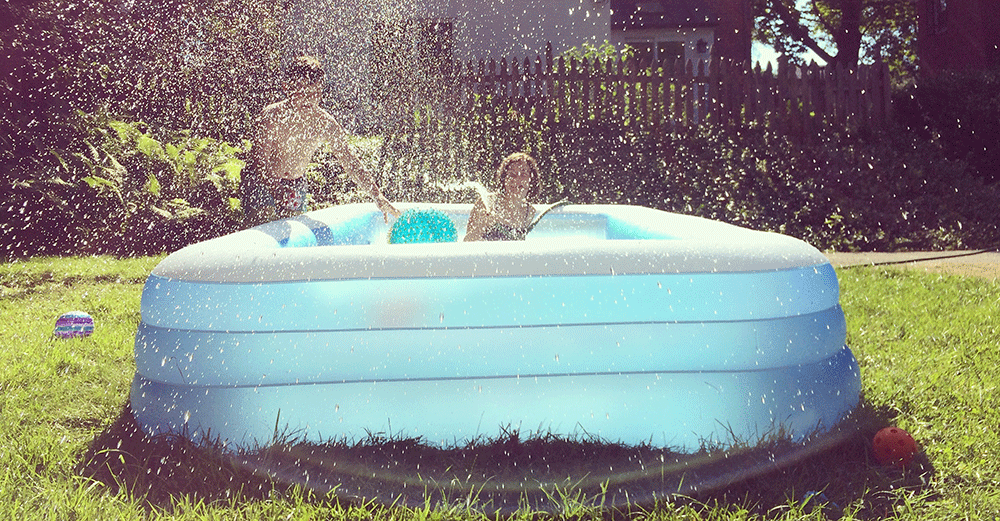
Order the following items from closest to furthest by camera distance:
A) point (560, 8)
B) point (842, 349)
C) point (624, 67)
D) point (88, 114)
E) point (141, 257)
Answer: point (842, 349)
point (141, 257)
point (88, 114)
point (624, 67)
point (560, 8)

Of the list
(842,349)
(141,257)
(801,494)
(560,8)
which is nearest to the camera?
(801,494)

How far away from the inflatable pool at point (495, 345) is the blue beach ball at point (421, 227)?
2.47 m

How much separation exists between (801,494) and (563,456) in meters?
0.76

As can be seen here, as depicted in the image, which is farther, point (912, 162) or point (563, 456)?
point (912, 162)

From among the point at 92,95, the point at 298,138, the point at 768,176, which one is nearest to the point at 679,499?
the point at 298,138

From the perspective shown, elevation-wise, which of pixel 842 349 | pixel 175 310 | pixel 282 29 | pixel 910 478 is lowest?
pixel 910 478

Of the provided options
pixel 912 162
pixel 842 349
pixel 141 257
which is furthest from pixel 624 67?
pixel 842 349

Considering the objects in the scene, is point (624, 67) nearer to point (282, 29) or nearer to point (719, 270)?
point (282, 29)

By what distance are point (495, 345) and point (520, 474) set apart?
1.42 ft

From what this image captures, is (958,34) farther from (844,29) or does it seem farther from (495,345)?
(495,345)

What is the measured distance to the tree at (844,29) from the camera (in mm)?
22875

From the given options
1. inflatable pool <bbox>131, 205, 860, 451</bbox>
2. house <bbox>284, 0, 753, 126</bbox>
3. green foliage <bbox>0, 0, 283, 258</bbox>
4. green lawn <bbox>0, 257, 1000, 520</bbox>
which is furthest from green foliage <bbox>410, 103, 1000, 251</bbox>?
inflatable pool <bbox>131, 205, 860, 451</bbox>

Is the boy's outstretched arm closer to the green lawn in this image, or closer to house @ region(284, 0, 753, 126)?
the green lawn

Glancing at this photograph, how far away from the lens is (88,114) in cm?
927
